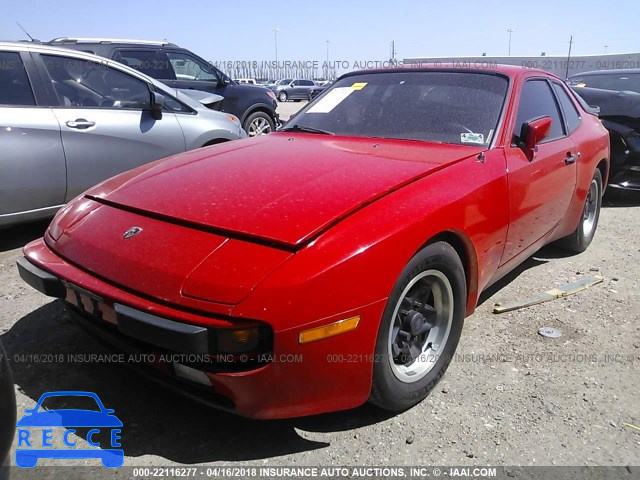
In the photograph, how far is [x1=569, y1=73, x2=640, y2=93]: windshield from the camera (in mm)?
7109

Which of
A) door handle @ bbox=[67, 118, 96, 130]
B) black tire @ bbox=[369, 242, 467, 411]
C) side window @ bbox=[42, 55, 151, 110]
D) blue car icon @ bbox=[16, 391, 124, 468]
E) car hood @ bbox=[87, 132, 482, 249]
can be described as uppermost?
side window @ bbox=[42, 55, 151, 110]

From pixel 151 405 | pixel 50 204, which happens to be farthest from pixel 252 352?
pixel 50 204

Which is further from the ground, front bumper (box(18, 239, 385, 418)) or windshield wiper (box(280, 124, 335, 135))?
windshield wiper (box(280, 124, 335, 135))

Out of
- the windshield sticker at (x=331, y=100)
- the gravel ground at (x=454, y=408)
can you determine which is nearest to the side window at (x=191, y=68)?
the windshield sticker at (x=331, y=100)

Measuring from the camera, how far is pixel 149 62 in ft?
25.5

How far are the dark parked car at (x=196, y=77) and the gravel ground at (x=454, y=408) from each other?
5317 mm

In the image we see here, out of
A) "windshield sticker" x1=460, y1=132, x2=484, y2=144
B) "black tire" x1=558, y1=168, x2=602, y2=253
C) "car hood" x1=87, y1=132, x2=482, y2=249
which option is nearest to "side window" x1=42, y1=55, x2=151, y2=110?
"car hood" x1=87, y1=132, x2=482, y2=249

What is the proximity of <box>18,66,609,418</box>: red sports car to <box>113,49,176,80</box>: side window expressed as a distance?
209 inches

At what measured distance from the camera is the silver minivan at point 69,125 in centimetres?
388

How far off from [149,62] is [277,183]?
6427mm

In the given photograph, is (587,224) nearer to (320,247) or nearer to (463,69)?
(463,69)

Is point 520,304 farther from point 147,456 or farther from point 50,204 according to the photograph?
point 50,204

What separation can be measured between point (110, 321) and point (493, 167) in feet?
6.36

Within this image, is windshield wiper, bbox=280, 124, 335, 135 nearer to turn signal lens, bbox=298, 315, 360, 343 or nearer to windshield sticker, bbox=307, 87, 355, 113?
windshield sticker, bbox=307, 87, 355, 113
